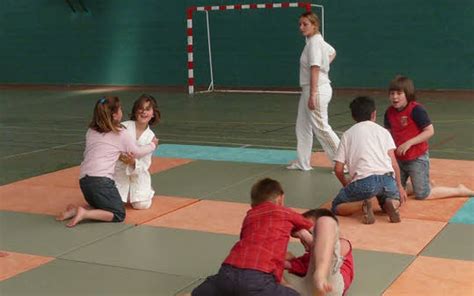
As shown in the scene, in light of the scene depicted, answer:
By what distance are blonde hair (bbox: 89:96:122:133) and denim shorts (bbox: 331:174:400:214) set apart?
2.15m

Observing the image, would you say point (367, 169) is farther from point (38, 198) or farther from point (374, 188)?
point (38, 198)

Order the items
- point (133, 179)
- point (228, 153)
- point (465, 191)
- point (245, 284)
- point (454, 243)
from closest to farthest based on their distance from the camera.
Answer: point (245, 284), point (454, 243), point (133, 179), point (465, 191), point (228, 153)

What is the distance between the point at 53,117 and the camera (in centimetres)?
1452

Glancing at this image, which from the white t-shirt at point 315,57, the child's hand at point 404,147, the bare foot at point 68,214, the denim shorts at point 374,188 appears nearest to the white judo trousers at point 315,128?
the white t-shirt at point 315,57

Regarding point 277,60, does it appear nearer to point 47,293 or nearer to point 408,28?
point 408,28

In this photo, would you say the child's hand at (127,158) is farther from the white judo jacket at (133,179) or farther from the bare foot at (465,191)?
the bare foot at (465,191)

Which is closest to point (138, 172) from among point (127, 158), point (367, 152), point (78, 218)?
point (127, 158)

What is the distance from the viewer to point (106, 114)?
19.6ft

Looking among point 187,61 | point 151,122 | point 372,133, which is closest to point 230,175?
point 151,122

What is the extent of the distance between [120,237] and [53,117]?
965 cm

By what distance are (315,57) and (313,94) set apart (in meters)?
0.42

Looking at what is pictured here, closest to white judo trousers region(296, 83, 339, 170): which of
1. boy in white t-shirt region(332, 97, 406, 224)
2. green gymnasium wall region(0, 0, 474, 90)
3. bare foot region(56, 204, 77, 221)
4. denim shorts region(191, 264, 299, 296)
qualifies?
boy in white t-shirt region(332, 97, 406, 224)

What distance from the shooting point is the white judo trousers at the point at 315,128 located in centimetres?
779

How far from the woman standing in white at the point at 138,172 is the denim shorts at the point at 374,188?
1.93 metres
